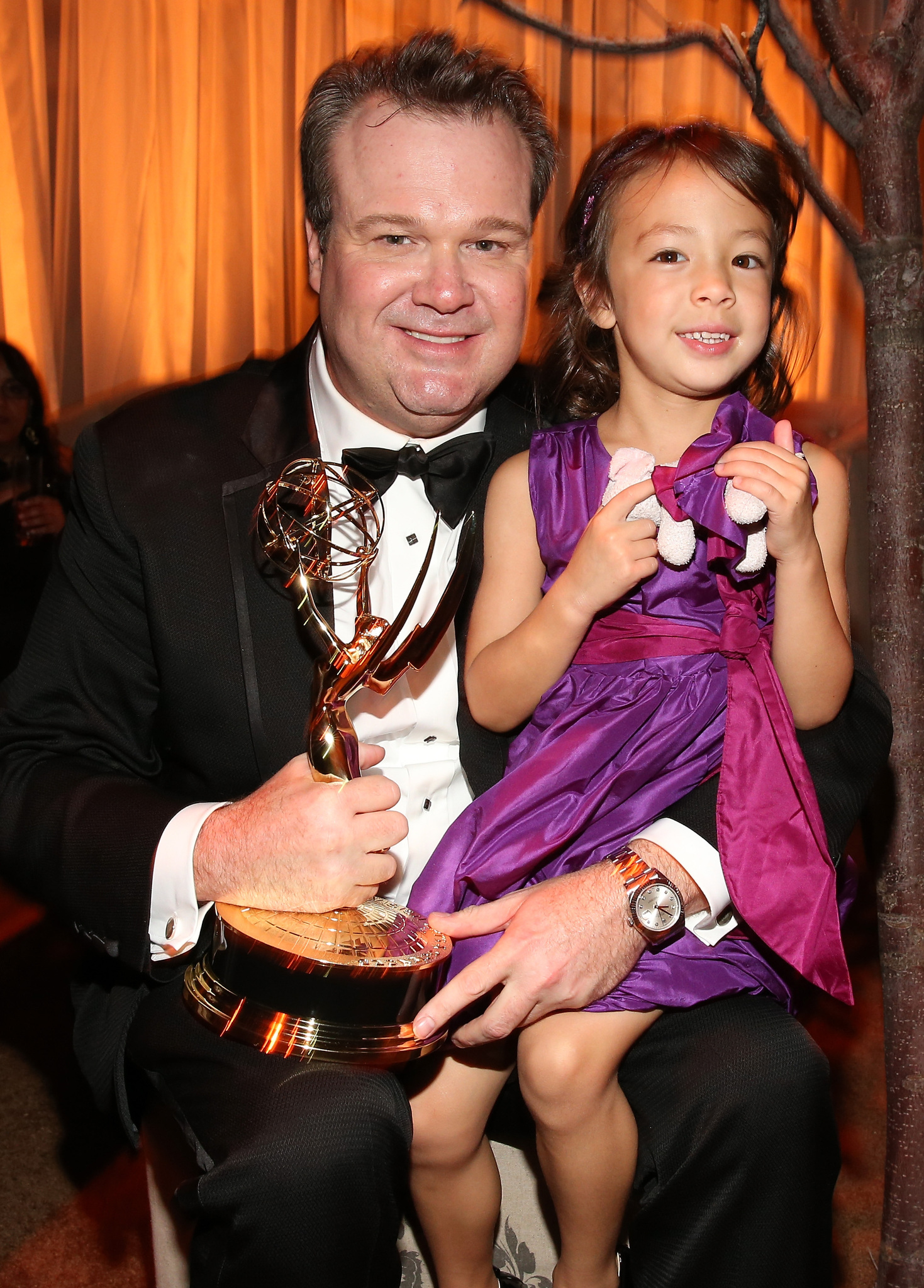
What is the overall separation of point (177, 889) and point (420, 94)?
1308 millimetres

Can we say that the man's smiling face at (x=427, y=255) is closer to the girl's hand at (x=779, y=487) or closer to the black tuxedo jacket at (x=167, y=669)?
the black tuxedo jacket at (x=167, y=669)

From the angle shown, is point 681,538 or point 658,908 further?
point 681,538

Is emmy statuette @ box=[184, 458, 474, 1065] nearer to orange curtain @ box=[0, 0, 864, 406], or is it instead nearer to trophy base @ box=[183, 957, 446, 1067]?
trophy base @ box=[183, 957, 446, 1067]

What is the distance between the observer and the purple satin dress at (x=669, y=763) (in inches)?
60.8

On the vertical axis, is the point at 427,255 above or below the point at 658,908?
above

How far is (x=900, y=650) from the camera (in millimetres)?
1867

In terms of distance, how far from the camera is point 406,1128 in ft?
4.75

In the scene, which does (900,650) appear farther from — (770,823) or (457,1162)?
(457,1162)

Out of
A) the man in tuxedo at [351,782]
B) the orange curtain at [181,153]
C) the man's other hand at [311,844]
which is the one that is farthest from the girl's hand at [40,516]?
the man's other hand at [311,844]

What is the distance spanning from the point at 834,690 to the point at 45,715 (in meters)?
1.22

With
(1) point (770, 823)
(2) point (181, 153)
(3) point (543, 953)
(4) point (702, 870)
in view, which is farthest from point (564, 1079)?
(2) point (181, 153)

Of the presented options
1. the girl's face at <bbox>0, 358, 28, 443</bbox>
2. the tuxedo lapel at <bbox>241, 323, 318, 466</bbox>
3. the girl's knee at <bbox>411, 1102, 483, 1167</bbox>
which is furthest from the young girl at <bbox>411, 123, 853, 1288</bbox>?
the girl's face at <bbox>0, 358, 28, 443</bbox>

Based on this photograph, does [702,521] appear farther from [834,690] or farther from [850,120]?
[850,120]

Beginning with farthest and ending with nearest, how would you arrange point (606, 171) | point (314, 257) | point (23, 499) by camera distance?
1. point (23, 499)
2. point (314, 257)
3. point (606, 171)
